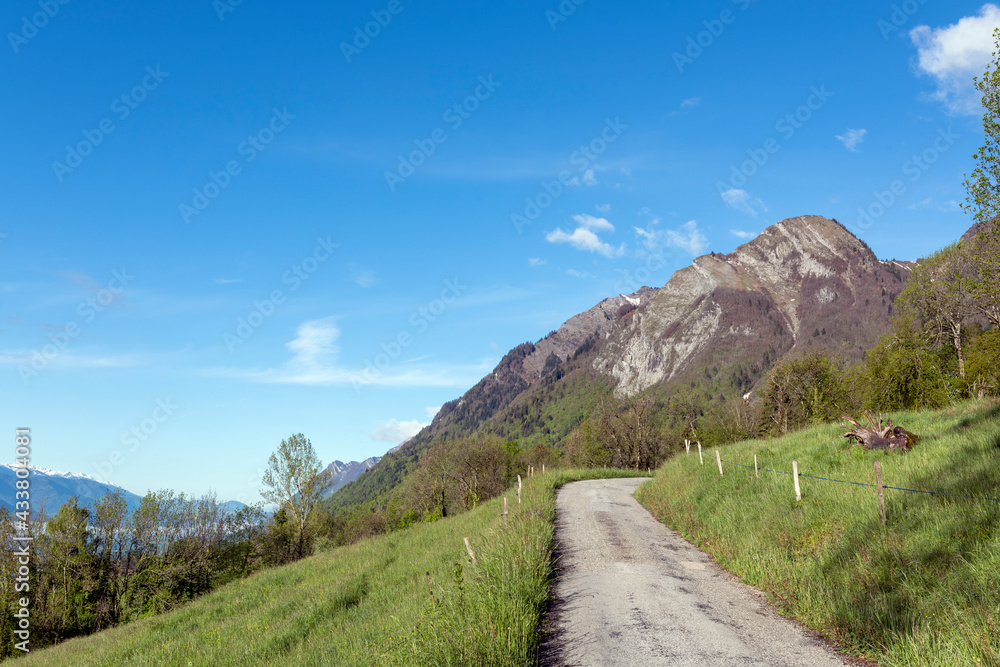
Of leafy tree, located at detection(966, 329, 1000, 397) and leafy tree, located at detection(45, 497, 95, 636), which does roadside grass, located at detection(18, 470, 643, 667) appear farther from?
leafy tree, located at detection(966, 329, 1000, 397)

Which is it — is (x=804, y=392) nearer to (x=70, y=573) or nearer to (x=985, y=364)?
(x=985, y=364)

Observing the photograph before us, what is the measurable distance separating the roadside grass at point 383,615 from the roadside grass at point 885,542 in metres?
5.02

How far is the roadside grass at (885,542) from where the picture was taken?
23.4 ft

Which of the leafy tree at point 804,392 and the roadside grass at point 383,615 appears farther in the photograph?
the leafy tree at point 804,392

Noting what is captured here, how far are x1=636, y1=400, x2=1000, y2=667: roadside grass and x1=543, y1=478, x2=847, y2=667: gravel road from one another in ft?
2.25

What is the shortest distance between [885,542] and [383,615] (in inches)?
448

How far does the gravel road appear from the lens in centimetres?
746

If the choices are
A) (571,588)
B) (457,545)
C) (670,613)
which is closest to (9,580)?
(457,545)

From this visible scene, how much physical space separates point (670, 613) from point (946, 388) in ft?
149

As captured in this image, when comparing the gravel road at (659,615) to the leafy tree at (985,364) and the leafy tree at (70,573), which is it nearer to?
the leafy tree at (985,364)

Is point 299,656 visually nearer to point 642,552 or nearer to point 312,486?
point 642,552

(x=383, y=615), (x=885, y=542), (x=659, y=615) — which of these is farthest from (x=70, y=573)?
(x=885, y=542)

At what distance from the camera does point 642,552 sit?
46.3 ft

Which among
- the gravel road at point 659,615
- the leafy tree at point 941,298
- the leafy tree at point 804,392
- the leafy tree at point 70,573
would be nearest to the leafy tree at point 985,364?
the leafy tree at point 941,298
